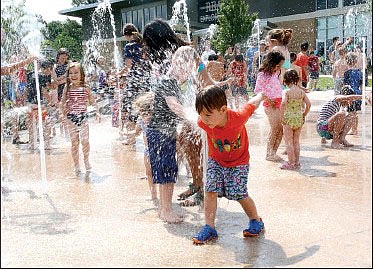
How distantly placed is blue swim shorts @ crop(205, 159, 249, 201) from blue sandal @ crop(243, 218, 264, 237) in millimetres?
210

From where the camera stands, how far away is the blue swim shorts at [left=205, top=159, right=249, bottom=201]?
11.2 feet

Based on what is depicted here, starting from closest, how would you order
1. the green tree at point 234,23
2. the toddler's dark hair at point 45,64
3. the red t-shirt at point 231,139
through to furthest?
1. the red t-shirt at point 231,139
2. the toddler's dark hair at point 45,64
3. the green tree at point 234,23

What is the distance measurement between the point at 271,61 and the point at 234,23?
24.7 meters

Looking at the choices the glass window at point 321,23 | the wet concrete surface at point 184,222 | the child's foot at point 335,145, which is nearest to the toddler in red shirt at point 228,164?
the wet concrete surface at point 184,222

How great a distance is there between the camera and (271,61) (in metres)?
5.91

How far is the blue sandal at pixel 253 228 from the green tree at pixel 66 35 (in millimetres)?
57765

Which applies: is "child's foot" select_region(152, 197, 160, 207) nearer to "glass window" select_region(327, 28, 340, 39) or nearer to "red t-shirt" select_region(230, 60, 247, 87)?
"red t-shirt" select_region(230, 60, 247, 87)

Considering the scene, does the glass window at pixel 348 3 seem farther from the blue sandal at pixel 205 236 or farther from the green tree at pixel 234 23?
the blue sandal at pixel 205 236

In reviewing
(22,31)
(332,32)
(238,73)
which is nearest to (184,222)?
(22,31)

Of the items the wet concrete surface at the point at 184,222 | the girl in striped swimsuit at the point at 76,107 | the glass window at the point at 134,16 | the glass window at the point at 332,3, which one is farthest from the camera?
the glass window at the point at 134,16

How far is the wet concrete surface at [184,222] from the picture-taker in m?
3.11

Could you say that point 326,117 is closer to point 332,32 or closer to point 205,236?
point 205,236

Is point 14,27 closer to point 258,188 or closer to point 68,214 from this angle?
point 68,214

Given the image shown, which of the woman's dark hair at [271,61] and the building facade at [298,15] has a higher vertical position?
the building facade at [298,15]
